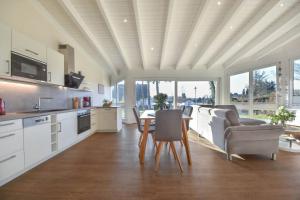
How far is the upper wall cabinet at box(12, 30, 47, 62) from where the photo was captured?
2.55 metres

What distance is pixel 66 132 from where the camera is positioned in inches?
145

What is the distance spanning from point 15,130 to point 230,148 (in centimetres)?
325

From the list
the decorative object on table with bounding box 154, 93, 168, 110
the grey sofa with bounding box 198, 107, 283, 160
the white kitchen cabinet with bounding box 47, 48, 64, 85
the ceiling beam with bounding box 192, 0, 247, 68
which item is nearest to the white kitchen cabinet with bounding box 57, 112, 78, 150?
the white kitchen cabinet with bounding box 47, 48, 64, 85

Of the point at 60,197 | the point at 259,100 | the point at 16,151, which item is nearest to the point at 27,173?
the point at 16,151

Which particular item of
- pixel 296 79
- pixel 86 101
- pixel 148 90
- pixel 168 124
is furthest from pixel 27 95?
pixel 296 79

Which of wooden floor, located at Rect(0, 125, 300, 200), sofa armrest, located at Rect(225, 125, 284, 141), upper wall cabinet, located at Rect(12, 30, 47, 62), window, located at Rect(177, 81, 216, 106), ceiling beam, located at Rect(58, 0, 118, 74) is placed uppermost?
ceiling beam, located at Rect(58, 0, 118, 74)

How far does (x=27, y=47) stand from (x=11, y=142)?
4.83 ft

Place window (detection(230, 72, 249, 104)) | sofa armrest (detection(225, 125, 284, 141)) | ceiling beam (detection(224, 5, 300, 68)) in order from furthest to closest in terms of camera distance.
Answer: window (detection(230, 72, 249, 104)) < ceiling beam (detection(224, 5, 300, 68)) < sofa armrest (detection(225, 125, 284, 141))

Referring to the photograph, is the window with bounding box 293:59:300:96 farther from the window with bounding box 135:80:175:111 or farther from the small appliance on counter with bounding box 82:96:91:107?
the small appliance on counter with bounding box 82:96:91:107

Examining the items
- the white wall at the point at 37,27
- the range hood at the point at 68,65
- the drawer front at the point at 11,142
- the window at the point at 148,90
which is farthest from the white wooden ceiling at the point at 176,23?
the drawer front at the point at 11,142

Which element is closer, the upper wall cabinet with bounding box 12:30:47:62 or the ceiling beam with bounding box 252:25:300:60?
the upper wall cabinet with bounding box 12:30:47:62

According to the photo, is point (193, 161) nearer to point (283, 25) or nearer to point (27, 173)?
point (27, 173)

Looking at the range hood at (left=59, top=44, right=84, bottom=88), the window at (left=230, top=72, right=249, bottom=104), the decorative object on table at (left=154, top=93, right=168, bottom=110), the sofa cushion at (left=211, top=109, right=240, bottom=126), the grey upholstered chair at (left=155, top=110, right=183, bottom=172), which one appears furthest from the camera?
the window at (left=230, top=72, right=249, bottom=104)

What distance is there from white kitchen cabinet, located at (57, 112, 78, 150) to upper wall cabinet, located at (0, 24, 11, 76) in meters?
1.23
